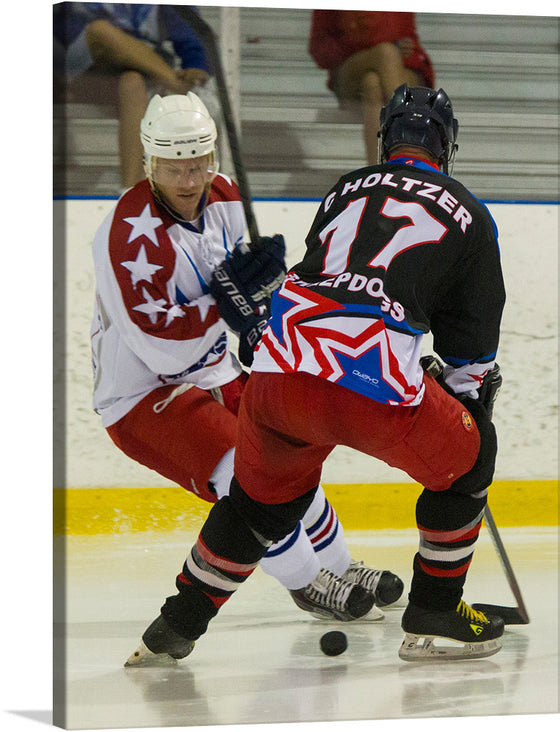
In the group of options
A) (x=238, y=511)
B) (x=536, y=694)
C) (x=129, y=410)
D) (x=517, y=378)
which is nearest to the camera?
(x=238, y=511)

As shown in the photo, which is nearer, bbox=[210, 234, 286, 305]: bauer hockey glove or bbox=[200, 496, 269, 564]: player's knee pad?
bbox=[200, 496, 269, 564]: player's knee pad

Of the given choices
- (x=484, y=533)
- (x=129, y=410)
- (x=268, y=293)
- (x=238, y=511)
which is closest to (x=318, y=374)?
(x=238, y=511)

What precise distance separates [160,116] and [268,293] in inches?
17.6

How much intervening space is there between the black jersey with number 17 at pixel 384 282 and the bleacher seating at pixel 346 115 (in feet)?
2.61

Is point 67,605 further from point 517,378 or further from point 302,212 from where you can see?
point 517,378

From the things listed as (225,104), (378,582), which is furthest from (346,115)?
(378,582)

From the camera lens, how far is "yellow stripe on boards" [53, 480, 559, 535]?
8.49ft

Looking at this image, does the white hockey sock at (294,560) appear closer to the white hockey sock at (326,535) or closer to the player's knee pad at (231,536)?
the white hockey sock at (326,535)

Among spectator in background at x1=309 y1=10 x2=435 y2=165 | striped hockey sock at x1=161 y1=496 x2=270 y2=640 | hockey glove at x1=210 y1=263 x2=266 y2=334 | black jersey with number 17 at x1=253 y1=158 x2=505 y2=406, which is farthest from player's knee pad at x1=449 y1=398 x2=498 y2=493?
spectator in background at x1=309 y1=10 x2=435 y2=165

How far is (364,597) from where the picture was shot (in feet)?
8.04

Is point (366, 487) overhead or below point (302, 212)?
below

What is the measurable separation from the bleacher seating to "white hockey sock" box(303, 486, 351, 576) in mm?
816

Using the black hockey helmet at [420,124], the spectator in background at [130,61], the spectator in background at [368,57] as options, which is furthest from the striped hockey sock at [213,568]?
the spectator in background at [368,57]

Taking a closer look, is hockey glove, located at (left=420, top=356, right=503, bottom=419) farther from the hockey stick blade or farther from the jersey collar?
the hockey stick blade
